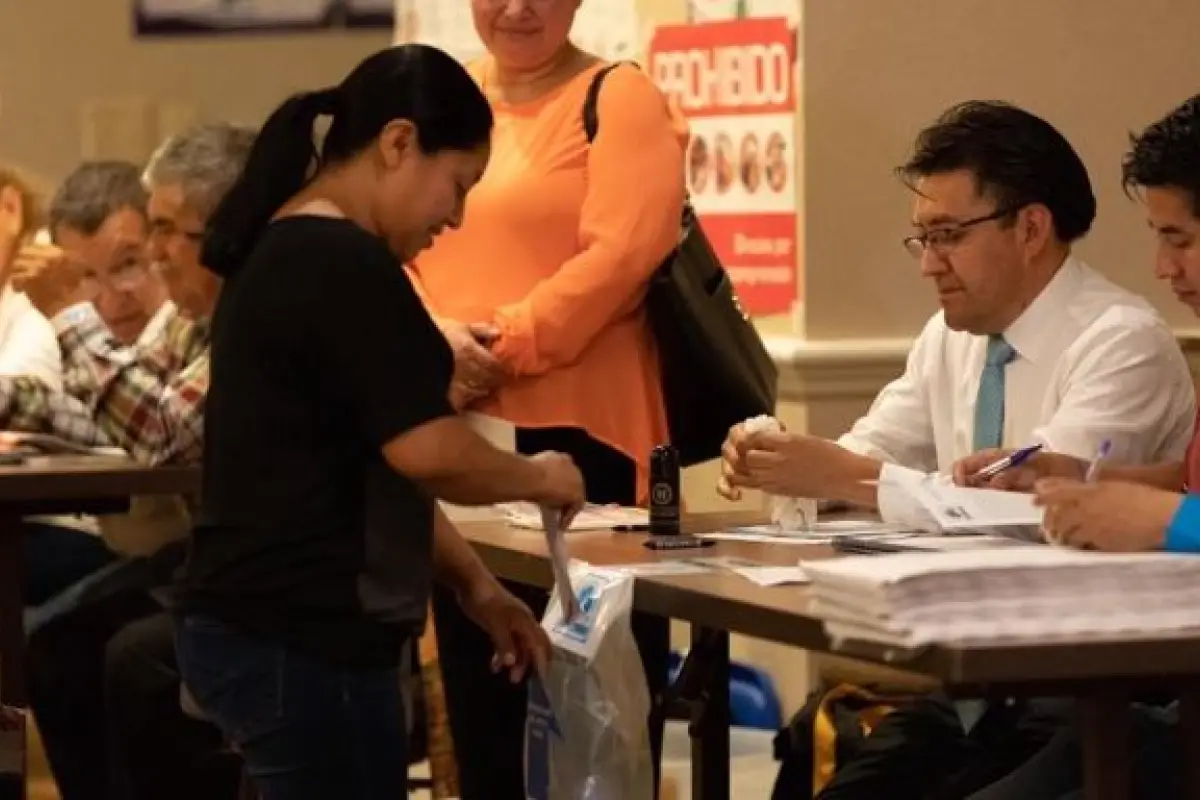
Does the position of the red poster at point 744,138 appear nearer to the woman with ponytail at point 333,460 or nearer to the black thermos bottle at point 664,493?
the black thermos bottle at point 664,493

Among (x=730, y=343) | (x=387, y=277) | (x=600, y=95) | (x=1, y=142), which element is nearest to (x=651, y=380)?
(x=730, y=343)

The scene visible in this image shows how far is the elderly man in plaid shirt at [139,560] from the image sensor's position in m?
4.29

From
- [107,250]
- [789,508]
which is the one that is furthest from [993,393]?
[107,250]

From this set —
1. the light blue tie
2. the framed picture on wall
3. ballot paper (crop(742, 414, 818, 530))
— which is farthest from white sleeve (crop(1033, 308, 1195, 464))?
the framed picture on wall

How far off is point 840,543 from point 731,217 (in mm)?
2292

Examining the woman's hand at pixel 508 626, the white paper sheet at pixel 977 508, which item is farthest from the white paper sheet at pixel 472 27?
the woman's hand at pixel 508 626

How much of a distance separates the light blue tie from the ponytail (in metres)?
1.12

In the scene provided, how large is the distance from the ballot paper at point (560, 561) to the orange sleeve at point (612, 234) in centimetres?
88

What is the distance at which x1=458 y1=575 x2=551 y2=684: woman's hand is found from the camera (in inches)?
121

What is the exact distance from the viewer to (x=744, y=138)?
17.5 feet

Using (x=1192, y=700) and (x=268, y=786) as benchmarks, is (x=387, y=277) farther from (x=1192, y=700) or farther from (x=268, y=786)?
(x=1192, y=700)

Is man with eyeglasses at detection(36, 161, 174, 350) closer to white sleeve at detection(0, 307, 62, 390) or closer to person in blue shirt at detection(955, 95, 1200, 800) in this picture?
white sleeve at detection(0, 307, 62, 390)

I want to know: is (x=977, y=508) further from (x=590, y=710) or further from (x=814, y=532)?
(x=590, y=710)

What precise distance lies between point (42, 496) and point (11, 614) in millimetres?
247
